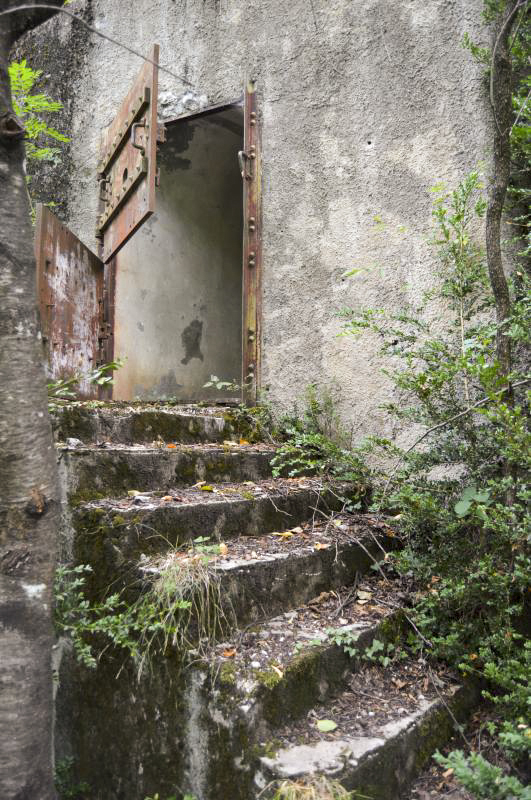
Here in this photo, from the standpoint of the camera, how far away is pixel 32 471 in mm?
1782

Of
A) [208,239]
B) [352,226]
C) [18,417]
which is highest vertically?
[208,239]

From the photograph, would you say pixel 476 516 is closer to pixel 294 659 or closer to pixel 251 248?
pixel 294 659

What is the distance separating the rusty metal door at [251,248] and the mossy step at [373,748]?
2411 mm

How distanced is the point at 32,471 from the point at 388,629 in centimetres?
155

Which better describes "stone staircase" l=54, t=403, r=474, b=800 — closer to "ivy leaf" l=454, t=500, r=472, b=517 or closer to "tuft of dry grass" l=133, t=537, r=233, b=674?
"tuft of dry grass" l=133, t=537, r=233, b=674

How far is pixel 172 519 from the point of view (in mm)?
2465

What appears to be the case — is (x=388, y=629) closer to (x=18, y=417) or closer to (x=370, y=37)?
(x=18, y=417)

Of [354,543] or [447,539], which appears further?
[354,543]

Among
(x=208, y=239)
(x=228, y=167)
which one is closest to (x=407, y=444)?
(x=208, y=239)

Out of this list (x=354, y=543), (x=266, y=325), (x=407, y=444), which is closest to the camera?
(x=354, y=543)

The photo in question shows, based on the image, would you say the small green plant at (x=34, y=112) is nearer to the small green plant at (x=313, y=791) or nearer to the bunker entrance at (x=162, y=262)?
the bunker entrance at (x=162, y=262)

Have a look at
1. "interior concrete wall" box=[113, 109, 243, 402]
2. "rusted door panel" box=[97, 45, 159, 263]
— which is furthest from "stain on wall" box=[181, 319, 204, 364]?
"rusted door panel" box=[97, 45, 159, 263]

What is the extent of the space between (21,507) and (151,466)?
109 centimetres

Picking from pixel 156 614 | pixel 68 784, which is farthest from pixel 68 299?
pixel 68 784
